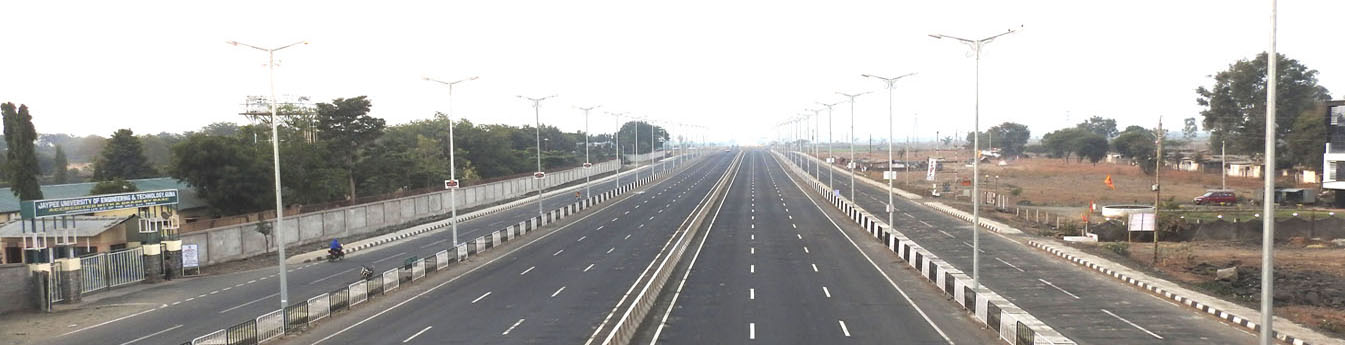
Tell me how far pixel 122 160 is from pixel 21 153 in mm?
32877

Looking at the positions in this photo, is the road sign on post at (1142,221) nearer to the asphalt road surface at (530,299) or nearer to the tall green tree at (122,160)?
the asphalt road surface at (530,299)

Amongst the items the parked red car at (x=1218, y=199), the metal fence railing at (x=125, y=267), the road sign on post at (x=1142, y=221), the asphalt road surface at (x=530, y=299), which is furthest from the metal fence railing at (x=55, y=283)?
the parked red car at (x=1218, y=199)

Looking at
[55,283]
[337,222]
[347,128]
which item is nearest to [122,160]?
[347,128]

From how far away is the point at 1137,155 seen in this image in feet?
426

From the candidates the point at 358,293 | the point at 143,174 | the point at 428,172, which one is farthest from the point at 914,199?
the point at 143,174

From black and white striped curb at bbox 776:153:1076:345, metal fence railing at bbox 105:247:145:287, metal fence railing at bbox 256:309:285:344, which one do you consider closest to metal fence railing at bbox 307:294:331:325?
metal fence railing at bbox 256:309:285:344

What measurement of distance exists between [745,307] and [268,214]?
37964mm

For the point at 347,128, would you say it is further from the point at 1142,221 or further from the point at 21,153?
the point at 1142,221

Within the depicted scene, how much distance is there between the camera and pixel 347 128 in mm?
76750

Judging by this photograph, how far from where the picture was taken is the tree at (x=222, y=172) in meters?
54.2

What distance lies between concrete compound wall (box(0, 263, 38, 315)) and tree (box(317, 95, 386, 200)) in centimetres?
4440

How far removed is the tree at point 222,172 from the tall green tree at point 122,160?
2478 centimetres

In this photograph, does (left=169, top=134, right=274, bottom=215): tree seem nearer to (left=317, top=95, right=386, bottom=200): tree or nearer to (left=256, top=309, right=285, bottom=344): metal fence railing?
(left=317, top=95, right=386, bottom=200): tree

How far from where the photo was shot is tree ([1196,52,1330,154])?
104m
